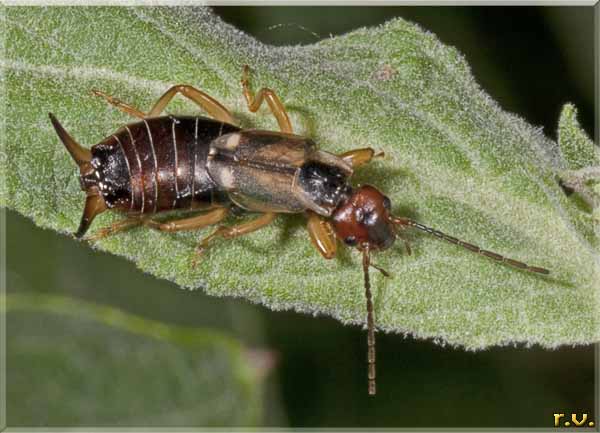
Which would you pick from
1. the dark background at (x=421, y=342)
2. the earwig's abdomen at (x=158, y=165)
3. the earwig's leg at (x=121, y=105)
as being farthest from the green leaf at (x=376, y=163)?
the dark background at (x=421, y=342)

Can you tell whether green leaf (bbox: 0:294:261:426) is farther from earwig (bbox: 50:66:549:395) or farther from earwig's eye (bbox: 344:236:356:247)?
earwig's eye (bbox: 344:236:356:247)

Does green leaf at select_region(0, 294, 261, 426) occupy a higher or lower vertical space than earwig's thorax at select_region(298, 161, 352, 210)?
lower

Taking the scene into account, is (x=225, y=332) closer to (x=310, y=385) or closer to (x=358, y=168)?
(x=310, y=385)

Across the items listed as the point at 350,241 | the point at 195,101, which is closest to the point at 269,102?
the point at 195,101

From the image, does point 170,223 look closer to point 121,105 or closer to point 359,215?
point 121,105

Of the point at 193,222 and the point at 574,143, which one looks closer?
the point at 574,143

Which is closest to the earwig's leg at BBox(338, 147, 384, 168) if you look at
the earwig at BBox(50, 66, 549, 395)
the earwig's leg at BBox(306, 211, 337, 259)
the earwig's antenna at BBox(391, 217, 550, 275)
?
the earwig at BBox(50, 66, 549, 395)
